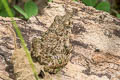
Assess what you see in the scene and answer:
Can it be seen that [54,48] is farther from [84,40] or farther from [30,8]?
[30,8]

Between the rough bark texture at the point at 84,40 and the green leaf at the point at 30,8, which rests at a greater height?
the green leaf at the point at 30,8

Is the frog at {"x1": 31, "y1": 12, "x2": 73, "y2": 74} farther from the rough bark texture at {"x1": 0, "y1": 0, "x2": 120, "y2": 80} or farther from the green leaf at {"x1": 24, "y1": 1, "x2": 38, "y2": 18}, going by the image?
the green leaf at {"x1": 24, "y1": 1, "x2": 38, "y2": 18}

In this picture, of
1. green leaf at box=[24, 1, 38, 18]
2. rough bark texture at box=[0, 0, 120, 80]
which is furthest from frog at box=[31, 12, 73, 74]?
green leaf at box=[24, 1, 38, 18]

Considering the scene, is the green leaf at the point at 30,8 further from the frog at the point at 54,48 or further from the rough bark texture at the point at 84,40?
the frog at the point at 54,48

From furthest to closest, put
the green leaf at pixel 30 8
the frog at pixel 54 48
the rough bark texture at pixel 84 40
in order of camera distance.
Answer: the green leaf at pixel 30 8, the rough bark texture at pixel 84 40, the frog at pixel 54 48

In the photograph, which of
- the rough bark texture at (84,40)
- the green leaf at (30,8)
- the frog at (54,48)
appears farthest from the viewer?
the green leaf at (30,8)

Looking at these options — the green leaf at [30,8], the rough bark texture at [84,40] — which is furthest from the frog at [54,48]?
the green leaf at [30,8]
